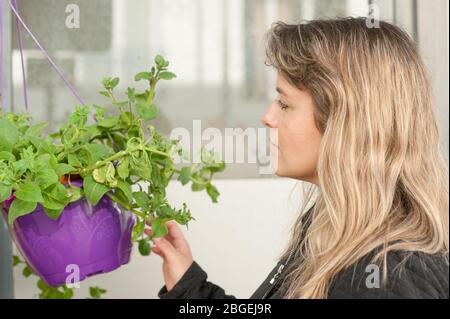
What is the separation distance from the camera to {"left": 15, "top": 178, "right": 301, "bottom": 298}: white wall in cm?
159

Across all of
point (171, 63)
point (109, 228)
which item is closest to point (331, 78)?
point (109, 228)

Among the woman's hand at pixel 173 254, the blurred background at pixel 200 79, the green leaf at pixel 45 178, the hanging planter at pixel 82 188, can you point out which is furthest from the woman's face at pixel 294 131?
the blurred background at pixel 200 79

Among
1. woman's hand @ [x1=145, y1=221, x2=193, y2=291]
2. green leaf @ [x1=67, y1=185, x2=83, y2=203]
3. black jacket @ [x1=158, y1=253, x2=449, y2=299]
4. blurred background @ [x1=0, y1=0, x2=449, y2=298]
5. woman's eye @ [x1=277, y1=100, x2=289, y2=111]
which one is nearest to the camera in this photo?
black jacket @ [x1=158, y1=253, x2=449, y2=299]

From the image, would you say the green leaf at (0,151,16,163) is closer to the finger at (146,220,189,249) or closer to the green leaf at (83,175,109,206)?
the green leaf at (83,175,109,206)

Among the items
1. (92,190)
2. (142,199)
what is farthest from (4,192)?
(142,199)

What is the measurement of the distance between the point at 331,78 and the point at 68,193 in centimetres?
42

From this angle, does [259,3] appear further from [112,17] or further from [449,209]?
[449,209]

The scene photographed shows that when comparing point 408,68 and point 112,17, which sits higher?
point 112,17

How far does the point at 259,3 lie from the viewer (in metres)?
1.64

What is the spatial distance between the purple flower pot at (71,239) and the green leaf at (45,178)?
10 centimetres

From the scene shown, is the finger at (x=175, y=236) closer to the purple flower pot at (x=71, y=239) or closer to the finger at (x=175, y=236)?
the finger at (x=175, y=236)

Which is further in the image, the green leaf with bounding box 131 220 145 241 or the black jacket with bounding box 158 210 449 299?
the green leaf with bounding box 131 220 145 241

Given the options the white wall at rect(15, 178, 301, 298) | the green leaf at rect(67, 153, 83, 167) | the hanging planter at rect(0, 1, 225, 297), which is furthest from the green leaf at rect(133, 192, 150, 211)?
the white wall at rect(15, 178, 301, 298)

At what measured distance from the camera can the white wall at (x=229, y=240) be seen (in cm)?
159
